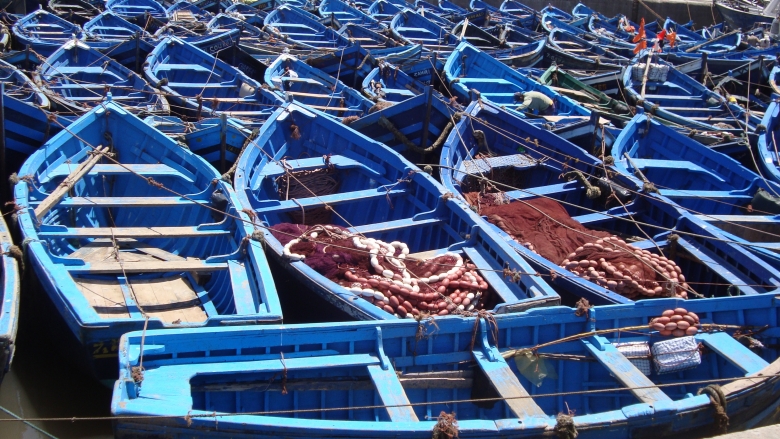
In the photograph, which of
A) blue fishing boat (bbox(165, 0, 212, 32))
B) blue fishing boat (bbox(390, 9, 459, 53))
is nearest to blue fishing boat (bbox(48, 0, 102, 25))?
blue fishing boat (bbox(165, 0, 212, 32))

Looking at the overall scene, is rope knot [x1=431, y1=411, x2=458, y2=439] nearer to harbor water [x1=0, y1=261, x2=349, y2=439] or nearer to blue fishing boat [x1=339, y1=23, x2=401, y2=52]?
harbor water [x1=0, y1=261, x2=349, y2=439]

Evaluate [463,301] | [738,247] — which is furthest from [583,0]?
[463,301]

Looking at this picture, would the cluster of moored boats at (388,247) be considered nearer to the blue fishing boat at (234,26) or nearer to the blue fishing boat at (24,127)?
the blue fishing boat at (24,127)

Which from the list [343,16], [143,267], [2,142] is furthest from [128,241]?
[343,16]

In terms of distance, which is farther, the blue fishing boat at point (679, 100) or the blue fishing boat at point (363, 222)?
the blue fishing boat at point (679, 100)

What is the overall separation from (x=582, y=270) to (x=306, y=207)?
3.11m

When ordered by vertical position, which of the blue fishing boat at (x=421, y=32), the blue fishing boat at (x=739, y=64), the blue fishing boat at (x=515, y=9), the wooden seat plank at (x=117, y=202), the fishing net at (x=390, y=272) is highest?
the blue fishing boat at (x=515, y=9)

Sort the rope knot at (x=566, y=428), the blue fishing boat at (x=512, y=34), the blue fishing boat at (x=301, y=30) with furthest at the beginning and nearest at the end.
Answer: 1. the blue fishing boat at (x=512, y=34)
2. the blue fishing boat at (x=301, y=30)
3. the rope knot at (x=566, y=428)

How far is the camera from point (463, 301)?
253 inches

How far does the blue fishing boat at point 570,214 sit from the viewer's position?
703 cm

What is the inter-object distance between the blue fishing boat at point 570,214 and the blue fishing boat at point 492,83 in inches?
57.5

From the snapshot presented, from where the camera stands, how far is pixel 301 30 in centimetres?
1819

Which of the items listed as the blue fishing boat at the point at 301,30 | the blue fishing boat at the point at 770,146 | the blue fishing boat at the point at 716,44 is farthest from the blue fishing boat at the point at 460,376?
the blue fishing boat at the point at 716,44

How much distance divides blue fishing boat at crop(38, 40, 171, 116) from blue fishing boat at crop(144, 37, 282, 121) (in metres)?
0.32
